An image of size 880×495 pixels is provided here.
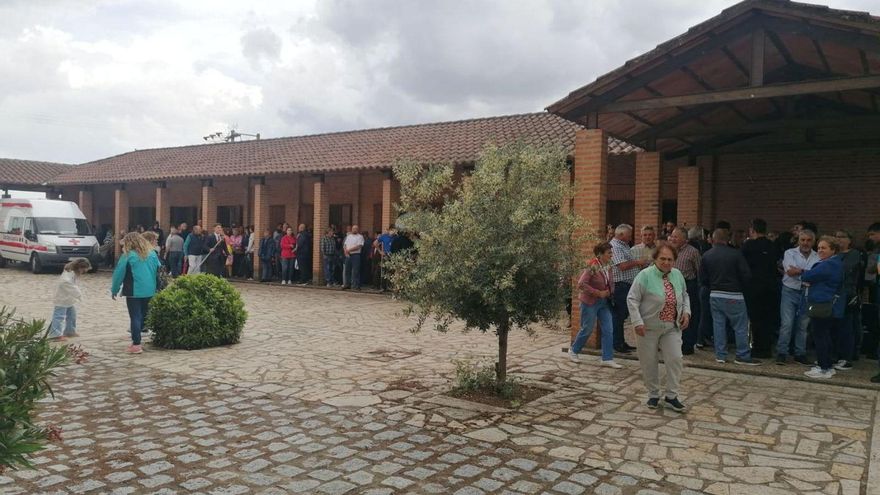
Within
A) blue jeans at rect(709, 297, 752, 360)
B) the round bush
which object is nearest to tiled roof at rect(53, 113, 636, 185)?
blue jeans at rect(709, 297, 752, 360)

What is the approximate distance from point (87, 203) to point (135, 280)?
22320 millimetres

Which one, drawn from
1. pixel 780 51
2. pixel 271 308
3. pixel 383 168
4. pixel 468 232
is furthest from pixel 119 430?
pixel 383 168

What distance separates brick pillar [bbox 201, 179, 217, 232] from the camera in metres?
22.0

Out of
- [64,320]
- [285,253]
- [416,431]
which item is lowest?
[416,431]

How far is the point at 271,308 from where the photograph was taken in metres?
13.6

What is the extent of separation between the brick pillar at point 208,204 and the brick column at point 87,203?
8790 millimetres

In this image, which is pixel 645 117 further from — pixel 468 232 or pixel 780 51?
pixel 468 232

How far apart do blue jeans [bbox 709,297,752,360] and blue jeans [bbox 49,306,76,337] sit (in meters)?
9.06

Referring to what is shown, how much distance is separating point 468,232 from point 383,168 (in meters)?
11.7

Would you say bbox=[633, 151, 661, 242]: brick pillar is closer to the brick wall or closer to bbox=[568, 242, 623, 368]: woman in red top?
the brick wall

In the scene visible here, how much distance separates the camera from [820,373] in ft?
23.9

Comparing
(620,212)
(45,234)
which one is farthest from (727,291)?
(45,234)

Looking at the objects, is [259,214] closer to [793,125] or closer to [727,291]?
[793,125]

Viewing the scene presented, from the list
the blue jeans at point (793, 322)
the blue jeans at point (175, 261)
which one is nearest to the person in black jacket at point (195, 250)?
the blue jeans at point (175, 261)
